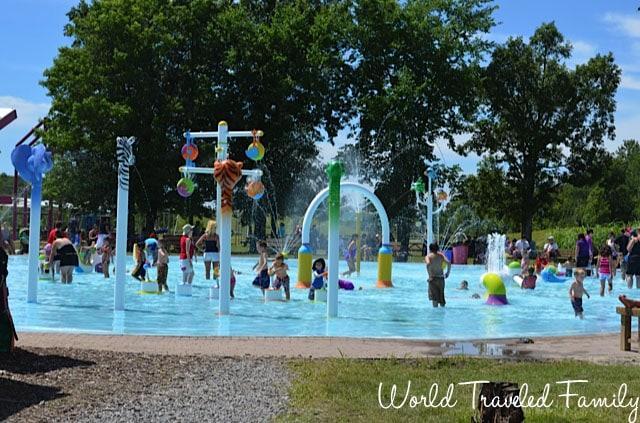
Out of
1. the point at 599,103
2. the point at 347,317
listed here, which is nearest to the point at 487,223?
the point at 599,103

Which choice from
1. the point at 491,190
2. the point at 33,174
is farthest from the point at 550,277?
the point at 491,190

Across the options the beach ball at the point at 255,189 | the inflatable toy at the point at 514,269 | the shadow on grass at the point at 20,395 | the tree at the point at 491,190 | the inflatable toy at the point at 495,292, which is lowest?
the shadow on grass at the point at 20,395

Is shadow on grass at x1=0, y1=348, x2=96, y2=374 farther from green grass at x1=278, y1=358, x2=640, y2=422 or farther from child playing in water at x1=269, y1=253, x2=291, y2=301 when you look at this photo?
child playing in water at x1=269, y1=253, x2=291, y2=301

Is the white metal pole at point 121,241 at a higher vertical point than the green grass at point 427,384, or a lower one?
higher

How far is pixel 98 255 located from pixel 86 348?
1492 cm

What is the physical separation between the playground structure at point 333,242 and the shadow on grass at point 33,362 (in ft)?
19.6

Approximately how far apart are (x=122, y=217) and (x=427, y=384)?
8.40 meters

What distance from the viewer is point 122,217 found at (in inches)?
590

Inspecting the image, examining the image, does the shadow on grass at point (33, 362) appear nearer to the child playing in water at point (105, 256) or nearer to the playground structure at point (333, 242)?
the playground structure at point (333, 242)

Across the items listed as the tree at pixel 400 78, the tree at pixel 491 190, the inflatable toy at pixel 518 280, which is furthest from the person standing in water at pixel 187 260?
the tree at pixel 491 190

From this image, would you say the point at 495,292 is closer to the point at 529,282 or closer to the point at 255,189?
the point at 529,282

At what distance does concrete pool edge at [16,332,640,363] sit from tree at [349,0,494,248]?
1288 inches

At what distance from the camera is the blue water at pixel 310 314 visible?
43.6 feet

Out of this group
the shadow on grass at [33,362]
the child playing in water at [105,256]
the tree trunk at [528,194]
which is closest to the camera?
the shadow on grass at [33,362]
